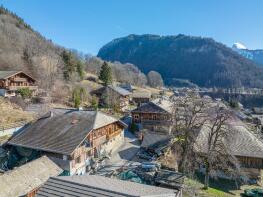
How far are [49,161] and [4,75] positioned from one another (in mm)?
30384

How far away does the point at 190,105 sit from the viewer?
29281 mm

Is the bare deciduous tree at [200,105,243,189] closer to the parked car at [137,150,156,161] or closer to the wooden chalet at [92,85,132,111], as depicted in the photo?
the parked car at [137,150,156,161]

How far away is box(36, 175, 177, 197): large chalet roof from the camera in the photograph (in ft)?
47.8

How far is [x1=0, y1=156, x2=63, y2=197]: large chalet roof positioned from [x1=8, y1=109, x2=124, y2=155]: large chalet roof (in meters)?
2.04

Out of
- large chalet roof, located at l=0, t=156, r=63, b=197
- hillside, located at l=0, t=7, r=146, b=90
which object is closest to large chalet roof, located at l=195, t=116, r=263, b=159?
large chalet roof, located at l=0, t=156, r=63, b=197

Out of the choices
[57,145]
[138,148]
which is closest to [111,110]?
[138,148]

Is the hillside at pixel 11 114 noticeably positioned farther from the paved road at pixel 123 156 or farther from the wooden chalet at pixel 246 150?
the wooden chalet at pixel 246 150

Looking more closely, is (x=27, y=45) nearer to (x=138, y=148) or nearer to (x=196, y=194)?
(x=138, y=148)

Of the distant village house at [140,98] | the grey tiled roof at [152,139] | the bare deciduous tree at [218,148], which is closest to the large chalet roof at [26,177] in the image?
the grey tiled roof at [152,139]

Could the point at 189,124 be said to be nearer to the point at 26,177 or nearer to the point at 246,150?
the point at 246,150

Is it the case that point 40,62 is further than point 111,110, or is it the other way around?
point 40,62

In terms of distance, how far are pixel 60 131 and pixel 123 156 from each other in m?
10.1

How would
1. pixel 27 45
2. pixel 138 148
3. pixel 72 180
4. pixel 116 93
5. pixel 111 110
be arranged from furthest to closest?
pixel 27 45
pixel 116 93
pixel 111 110
pixel 138 148
pixel 72 180

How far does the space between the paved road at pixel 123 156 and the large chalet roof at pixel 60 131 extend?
5.06m
